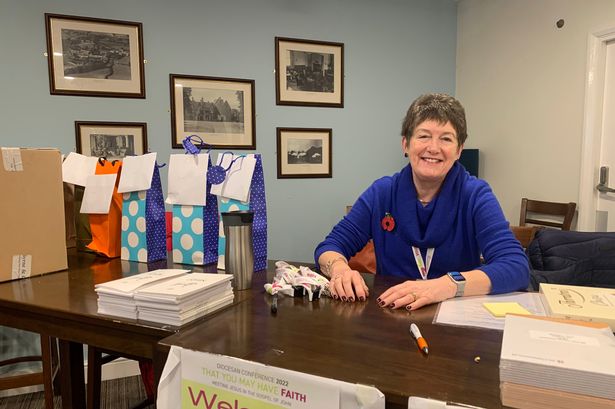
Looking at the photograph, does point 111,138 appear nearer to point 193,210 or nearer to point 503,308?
point 193,210

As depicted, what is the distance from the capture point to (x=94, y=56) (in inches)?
112

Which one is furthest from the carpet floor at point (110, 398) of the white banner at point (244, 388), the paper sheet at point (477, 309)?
the paper sheet at point (477, 309)

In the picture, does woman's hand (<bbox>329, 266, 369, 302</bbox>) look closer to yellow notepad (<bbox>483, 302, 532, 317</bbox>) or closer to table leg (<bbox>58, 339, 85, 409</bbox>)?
yellow notepad (<bbox>483, 302, 532, 317</bbox>)

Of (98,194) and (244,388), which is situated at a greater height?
(98,194)

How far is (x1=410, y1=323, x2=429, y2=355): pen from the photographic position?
851 mm

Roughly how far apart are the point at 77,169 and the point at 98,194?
21 cm

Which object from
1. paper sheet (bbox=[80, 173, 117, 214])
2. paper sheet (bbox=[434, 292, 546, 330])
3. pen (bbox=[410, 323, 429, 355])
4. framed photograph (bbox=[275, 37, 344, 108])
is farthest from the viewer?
framed photograph (bbox=[275, 37, 344, 108])

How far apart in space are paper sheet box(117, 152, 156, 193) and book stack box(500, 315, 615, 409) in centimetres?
126

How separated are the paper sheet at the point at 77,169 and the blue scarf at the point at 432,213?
1.25 metres

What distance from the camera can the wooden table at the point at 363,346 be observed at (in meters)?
0.73

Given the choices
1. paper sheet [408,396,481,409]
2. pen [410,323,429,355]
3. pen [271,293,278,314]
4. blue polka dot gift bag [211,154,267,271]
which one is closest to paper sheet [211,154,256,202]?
blue polka dot gift bag [211,154,267,271]

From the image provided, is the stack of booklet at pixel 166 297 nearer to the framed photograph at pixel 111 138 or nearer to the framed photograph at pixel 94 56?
the framed photograph at pixel 111 138

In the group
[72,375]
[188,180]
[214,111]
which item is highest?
[214,111]

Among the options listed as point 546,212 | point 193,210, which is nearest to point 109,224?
point 193,210
